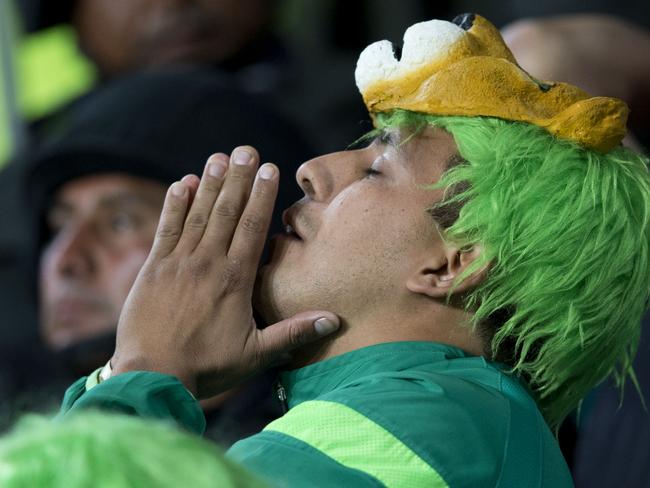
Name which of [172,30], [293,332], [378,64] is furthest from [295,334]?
[172,30]

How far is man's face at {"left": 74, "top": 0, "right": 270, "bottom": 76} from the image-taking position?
3.86 m

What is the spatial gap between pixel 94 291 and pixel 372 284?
1364 mm

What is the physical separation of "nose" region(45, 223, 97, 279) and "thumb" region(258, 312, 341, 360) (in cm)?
133

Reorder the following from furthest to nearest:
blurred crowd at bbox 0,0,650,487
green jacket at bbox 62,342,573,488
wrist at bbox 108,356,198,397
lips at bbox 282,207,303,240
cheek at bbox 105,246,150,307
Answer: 1. cheek at bbox 105,246,150,307
2. blurred crowd at bbox 0,0,650,487
3. lips at bbox 282,207,303,240
4. wrist at bbox 108,356,198,397
5. green jacket at bbox 62,342,573,488

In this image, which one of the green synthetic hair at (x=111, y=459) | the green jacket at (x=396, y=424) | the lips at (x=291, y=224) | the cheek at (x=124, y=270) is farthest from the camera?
the cheek at (x=124, y=270)

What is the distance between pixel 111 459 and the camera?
0.85m

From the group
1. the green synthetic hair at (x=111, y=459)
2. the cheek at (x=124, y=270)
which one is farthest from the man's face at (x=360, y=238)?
the cheek at (x=124, y=270)

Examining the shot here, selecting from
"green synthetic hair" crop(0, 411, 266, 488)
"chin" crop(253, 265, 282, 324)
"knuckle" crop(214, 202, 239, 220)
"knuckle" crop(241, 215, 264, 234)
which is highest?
"green synthetic hair" crop(0, 411, 266, 488)

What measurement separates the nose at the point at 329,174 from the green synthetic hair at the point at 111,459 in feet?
2.42

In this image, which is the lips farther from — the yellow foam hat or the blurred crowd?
the blurred crowd

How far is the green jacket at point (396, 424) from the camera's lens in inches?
50.3

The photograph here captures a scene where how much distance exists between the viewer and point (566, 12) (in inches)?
126

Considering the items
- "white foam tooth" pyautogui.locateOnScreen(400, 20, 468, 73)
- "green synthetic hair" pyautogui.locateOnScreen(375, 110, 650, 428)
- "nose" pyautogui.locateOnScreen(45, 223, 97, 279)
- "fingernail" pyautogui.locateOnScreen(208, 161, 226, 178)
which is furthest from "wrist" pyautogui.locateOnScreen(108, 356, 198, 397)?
"nose" pyautogui.locateOnScreen(45, 223, 97, 279)

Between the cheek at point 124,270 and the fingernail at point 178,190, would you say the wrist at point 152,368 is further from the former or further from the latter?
the cheek at point 124,270
